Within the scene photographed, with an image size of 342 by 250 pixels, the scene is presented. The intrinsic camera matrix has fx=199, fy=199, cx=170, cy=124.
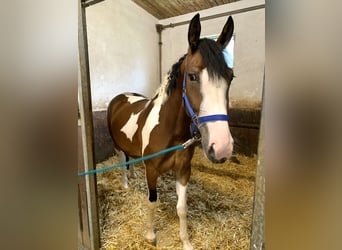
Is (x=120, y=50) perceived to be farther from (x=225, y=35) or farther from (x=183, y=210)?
(x=183, y=210)

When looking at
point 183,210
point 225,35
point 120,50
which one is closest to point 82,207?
point 183,210

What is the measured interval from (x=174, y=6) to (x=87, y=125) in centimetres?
207

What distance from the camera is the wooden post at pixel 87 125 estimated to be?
0.86 m

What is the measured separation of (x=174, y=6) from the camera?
239 centimetres

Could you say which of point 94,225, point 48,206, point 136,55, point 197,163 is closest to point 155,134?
point 94,225

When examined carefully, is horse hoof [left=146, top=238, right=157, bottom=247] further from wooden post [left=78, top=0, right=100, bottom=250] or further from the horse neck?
the horse neck

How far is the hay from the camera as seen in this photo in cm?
119

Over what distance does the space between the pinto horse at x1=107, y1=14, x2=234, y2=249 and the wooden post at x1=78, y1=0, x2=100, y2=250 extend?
0.97ft

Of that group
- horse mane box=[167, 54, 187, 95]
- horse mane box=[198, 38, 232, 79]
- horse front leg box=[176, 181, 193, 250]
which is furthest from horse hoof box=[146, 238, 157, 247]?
horse mane box=[198, 38, 232, 79]

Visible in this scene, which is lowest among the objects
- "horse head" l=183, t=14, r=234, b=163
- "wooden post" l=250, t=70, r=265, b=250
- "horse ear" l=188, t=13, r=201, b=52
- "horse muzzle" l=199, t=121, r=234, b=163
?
"wooden post" l=250, t=70, r=265, b=250

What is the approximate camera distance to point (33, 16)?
31cm

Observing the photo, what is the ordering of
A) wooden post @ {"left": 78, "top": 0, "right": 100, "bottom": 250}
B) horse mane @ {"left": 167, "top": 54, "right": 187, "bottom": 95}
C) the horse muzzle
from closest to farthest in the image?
the horse muzzle < wooden post @ {"left": 78, "top": 0, "right": 100, "bottom": 250} < horse mane @ {"left": 167, "top": 54, "right": 187, "bottom": 95}

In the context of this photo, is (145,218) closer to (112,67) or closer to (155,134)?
(155,134)

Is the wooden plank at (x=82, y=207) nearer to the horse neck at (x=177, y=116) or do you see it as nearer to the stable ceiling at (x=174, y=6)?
the horse neck at (x=177, y=116)
